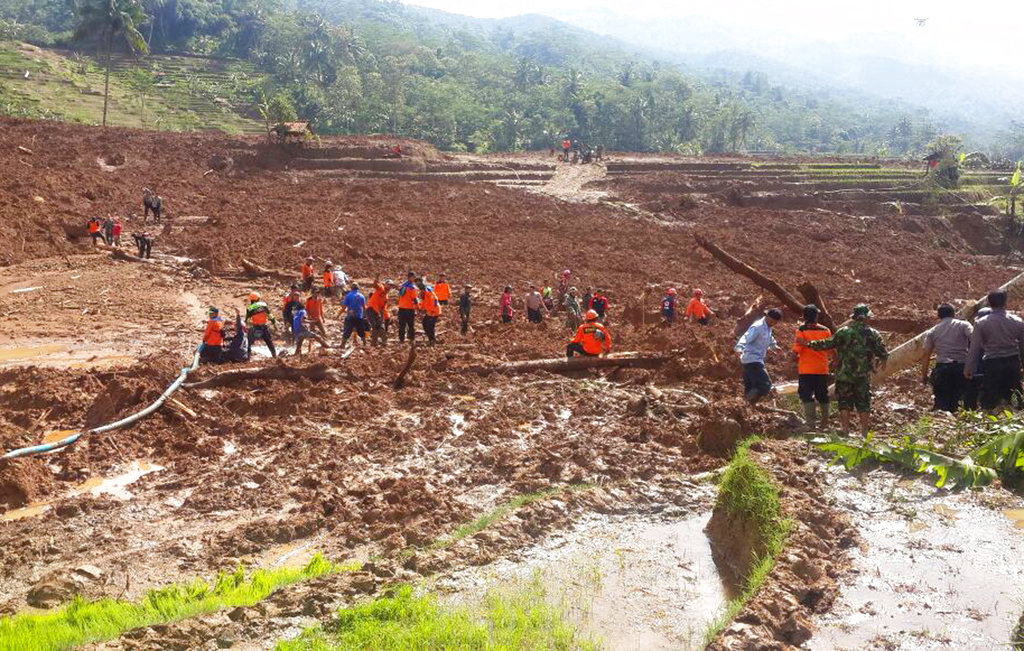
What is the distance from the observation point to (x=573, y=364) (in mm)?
11391

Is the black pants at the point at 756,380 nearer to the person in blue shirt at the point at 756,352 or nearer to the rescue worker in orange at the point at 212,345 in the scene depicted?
the person in blue shirt at the point at 756,352

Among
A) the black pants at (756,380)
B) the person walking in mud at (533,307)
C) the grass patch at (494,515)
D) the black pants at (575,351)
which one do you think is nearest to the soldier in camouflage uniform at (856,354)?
the black pants at (756,380)

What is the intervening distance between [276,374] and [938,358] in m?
8.18

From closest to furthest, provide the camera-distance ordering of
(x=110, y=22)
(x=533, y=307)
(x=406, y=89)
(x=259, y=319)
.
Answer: (x=259, y=319), (x=533, y=307), (x=110, y=22), (x=406, y=89)

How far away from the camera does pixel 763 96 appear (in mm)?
189875

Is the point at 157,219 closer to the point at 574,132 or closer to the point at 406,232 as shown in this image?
the point at 406,232

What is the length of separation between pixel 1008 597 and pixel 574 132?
239ft

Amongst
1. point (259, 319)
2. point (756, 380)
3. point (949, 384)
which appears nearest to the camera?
point (949, 384)

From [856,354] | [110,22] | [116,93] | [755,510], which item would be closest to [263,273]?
[856,354]

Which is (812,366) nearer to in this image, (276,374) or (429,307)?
(429,307)

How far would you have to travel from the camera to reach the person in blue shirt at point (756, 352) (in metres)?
8.65

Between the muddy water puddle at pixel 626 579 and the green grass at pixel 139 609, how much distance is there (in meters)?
1.33

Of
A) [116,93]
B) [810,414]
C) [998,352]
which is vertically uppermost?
[116,93]

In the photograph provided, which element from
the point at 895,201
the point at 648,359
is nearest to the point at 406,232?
the point at 648,359
